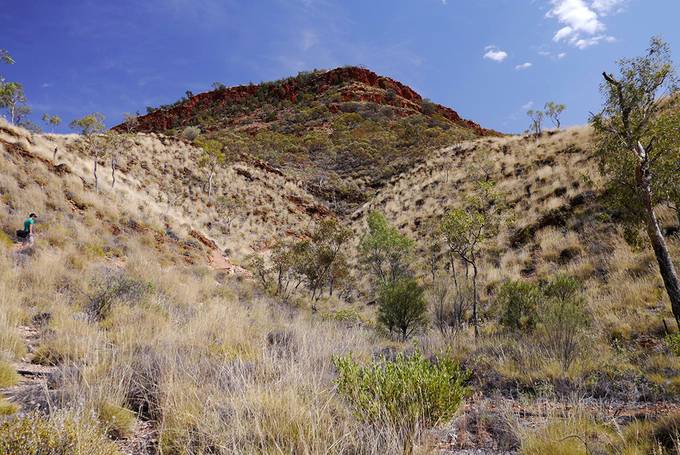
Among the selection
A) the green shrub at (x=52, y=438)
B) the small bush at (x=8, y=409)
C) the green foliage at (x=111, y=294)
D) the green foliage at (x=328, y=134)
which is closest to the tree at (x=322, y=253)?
the green foliage at (x=111, y=294)

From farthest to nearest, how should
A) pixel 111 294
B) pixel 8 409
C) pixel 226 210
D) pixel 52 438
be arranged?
pixel 226 210
pixel 111 294
pixel 8 409
pixel 52 438

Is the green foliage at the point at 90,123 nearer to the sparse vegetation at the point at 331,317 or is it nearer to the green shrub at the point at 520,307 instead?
the sparse vegetation at the point at 331,317

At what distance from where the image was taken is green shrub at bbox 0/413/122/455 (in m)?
2.21

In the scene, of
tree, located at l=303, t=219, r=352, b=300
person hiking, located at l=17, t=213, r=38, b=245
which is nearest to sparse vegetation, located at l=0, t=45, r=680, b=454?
tree, located at l=303, t=219, r=352, b=300

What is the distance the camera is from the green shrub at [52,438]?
2.21 metres

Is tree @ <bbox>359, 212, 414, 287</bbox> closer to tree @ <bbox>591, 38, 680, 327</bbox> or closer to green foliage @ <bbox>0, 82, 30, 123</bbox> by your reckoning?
tree @ <bbox>591, 38, 680, 327</bbox>

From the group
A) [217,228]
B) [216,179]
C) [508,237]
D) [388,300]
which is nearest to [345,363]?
[388,300]

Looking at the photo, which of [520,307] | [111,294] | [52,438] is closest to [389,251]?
[520,307]

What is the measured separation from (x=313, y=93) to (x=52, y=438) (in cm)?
8630

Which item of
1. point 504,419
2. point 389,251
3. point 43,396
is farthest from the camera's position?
point 389,251

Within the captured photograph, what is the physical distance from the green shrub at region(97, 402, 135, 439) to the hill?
1219 inches

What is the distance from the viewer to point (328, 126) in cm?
6406

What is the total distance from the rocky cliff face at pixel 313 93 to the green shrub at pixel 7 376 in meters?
72.2

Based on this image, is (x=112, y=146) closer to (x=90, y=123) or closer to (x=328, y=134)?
(x=90, y=123)
